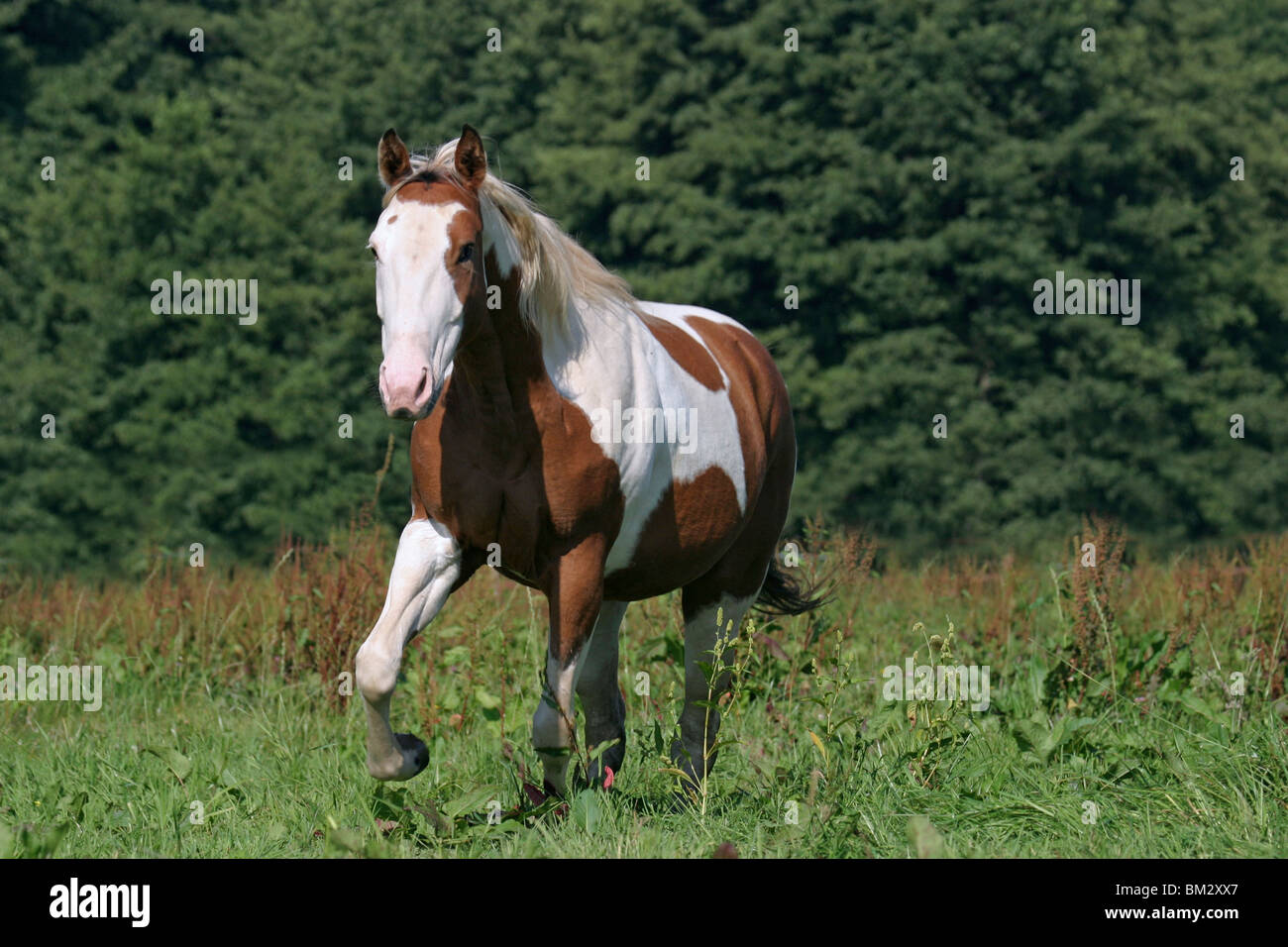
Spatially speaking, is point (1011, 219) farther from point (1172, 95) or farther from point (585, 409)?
point (585, 409)

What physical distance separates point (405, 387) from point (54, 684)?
4415 mm

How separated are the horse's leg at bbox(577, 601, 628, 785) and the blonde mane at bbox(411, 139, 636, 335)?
1273 millimetres

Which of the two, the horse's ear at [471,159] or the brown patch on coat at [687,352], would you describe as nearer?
the horse's ear at [471,159]

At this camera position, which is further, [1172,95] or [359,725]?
[1172,95]

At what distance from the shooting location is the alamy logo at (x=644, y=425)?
4719 millimetres

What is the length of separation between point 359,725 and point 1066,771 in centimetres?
323

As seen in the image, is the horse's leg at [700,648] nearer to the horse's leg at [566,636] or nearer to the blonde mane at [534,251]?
the horse's leg at [566,636]

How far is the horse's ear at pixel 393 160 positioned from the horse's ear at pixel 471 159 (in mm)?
163

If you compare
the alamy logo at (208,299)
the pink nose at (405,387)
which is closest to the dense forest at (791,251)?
the alamy logo at (208,299)

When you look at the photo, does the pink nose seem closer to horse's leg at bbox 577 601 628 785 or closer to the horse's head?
the horse's head
